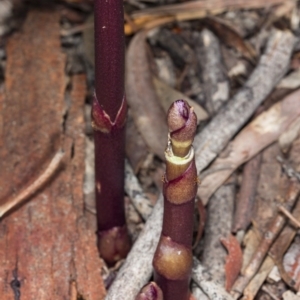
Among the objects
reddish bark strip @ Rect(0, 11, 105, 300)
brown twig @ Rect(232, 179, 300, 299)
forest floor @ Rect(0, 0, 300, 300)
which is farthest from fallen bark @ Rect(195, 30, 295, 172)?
reddish bark strip @ Rect(0, 11, 105, 300)

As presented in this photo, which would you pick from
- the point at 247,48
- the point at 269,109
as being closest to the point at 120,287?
the point at 269,109

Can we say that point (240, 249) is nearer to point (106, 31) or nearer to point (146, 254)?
point (146, 254)

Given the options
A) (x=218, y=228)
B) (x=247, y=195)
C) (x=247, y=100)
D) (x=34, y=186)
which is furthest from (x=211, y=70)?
(x=34, y=186)

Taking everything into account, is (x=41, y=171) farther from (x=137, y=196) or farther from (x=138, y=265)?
(x=138, y=265)

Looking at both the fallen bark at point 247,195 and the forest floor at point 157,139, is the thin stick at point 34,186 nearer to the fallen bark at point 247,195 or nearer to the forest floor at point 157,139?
the forest floor at point 157,139

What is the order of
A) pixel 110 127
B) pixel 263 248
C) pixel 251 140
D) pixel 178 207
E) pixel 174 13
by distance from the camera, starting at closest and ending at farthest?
pixel 178 207 → pixel 110 127 → pixel 263 248 → pixel 251 140 → pixel 174 13
